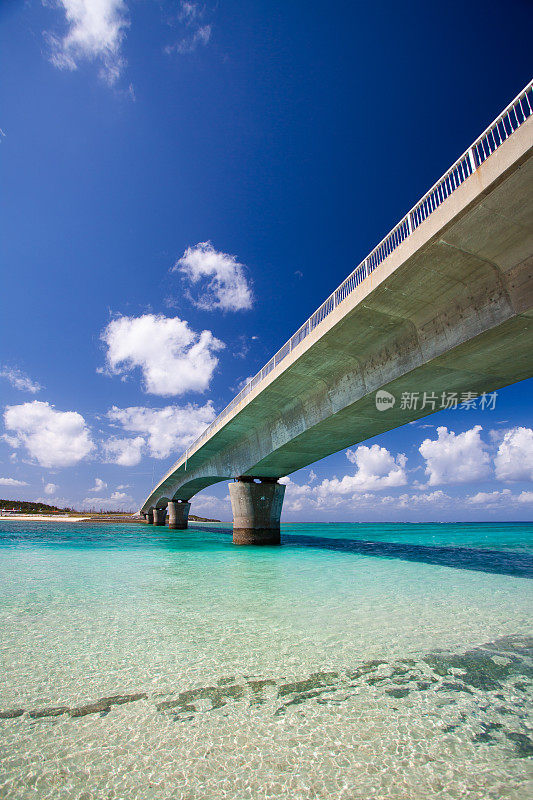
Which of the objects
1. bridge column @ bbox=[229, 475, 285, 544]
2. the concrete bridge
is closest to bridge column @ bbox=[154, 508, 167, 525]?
bridge column @ bbox=[229, 475, 285, 544]

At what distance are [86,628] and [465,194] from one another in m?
10.7

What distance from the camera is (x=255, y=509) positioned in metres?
26.2

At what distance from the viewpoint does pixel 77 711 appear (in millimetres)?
3518

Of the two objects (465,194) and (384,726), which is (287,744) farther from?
(465,194)

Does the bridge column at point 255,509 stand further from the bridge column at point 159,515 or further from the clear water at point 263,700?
the bridge column at point 159,515

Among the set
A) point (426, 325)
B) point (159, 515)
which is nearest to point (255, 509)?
point (426, 325)

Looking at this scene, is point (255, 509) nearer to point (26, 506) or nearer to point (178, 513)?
point (178, 513)

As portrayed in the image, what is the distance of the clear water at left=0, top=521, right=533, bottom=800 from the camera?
2.66m

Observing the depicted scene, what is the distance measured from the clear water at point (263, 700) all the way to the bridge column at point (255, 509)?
722 inches

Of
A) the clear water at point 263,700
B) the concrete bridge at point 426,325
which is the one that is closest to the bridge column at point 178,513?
the concrete bridge at point 426,325

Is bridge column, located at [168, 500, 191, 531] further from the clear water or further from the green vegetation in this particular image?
the green vegetation

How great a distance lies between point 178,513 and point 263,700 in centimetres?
5900

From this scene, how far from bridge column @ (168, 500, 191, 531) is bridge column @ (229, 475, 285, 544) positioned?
1389 inches

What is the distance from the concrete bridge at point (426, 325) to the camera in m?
7.92
